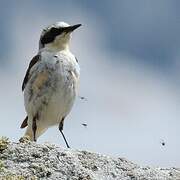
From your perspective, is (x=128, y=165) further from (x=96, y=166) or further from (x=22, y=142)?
(x=22, y=142)

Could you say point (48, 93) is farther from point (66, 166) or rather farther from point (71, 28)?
point (66, 166)

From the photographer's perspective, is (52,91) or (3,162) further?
(52,91)

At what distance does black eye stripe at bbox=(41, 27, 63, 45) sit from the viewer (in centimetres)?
1098

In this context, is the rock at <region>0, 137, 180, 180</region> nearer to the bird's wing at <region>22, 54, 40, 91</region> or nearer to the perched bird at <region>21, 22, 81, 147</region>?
the perched bird at <region>21, 22, 81, 147</region>

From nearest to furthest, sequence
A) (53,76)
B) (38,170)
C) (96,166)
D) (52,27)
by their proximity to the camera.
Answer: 1. (38,170)
2. (96,166)
3. (53,76)
4. (52,27)

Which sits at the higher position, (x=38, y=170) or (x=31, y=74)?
(x=38, y=170)

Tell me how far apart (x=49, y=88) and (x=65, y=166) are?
522 centimetres

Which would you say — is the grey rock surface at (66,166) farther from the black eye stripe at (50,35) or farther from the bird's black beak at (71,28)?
the black eye stripe at (50,35)

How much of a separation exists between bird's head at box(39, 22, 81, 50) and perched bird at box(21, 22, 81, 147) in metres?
0.27

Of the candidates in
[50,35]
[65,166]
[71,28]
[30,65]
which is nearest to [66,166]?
[65,166]

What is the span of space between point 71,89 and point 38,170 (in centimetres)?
558

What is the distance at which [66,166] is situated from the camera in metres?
4.44

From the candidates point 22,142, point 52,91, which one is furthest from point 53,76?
point 22,142

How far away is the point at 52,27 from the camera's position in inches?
445
